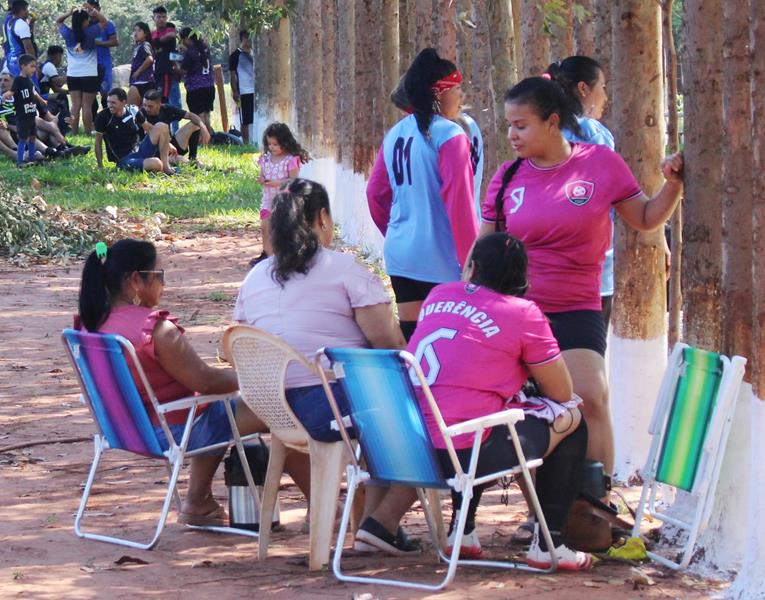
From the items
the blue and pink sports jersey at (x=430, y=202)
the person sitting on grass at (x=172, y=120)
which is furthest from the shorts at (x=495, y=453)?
the person sitting on grass at (x=172, y=120)

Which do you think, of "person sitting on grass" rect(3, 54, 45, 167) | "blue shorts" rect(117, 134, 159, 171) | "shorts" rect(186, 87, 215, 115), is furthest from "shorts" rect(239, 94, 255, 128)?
"blue shorts" rect(117, 134, 159, 171)

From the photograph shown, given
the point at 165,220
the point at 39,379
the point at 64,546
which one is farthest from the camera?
the point at 165,220

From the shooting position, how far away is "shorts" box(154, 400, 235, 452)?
19.9 ft

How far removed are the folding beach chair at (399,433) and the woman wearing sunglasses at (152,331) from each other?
0.88 m

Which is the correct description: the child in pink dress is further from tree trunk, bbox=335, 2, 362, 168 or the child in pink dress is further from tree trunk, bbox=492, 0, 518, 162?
tree trunk, bbox=335, 2, 362, 168

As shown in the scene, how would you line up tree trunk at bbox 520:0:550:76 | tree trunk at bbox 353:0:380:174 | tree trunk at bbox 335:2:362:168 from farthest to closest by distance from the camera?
tree trunk at bbox 335:2:362:168 < tree trunk at bbox 353:0:380:174 < tree trunk at bbox 520:0:550:76

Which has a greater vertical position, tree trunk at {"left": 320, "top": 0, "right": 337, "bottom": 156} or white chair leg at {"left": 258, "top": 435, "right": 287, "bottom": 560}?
tree trunk at {"left": 320, "top": 0, "right": 337, "bottom": 156}

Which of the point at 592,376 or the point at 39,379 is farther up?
the point at 592,376

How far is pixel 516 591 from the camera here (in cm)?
511

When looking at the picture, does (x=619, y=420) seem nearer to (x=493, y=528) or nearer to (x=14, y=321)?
(x=493, y=528)

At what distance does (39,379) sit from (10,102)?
47.4 ft

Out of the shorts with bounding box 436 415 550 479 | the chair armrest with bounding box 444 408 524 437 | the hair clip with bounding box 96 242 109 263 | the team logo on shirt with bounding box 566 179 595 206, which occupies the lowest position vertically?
the shorts with bounding box 436 415 550 479

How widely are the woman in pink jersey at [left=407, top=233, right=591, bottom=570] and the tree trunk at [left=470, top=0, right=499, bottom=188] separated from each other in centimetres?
540

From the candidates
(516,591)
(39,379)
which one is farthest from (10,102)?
(516,591)
